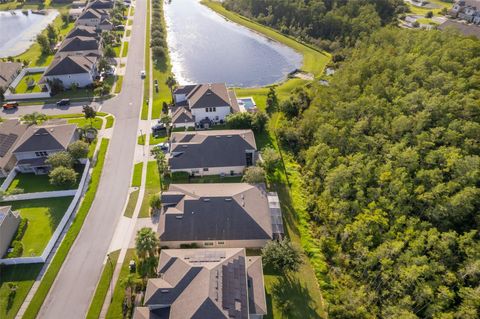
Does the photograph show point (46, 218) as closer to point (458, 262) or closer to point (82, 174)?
point (82, 174)

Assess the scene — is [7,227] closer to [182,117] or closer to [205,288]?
[205,288]

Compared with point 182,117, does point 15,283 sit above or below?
below

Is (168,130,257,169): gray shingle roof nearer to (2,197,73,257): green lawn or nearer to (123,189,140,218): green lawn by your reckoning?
(123,189,140,218): green lawn

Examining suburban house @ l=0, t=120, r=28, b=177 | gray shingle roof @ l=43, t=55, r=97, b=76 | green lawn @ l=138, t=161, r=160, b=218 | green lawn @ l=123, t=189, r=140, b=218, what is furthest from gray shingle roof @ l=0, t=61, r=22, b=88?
green lawn @ l=123, t=189, r=140, b=218

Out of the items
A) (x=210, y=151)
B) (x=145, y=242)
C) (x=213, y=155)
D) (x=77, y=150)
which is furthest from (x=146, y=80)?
(x=145, y=242)

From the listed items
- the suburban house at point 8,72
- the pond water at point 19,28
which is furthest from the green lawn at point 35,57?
the suburban house at point 8,72

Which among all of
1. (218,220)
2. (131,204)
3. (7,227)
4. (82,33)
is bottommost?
(7,227)
